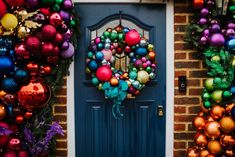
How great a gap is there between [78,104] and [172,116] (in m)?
0.96

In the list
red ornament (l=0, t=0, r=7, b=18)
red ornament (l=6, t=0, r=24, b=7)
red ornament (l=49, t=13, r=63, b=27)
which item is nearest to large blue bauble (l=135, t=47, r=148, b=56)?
red ornament (l=49, t=13, r=63, b=27)

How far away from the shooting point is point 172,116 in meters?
4.22

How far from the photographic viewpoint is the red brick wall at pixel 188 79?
162 inches

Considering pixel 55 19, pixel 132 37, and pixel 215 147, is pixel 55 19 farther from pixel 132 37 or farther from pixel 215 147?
pixel 215 147

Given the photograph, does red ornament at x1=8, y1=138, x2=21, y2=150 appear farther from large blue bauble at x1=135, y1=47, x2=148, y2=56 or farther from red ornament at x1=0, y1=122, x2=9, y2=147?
large blue bauble at x1=135, y1=47, x2=148, y2=56

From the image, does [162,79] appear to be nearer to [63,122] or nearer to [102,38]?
[102,38]

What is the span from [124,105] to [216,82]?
3.14 feet

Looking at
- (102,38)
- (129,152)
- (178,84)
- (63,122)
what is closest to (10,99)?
(63,122)

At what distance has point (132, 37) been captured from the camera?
12.8 feet

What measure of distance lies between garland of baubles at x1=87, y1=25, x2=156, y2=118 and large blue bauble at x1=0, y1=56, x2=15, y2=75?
764 mm

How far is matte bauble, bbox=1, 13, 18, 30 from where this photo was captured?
3537 millimetres

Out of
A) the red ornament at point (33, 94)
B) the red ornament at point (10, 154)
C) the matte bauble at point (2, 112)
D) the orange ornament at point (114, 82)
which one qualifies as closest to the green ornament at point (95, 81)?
the orange ornament at point (114, 82)

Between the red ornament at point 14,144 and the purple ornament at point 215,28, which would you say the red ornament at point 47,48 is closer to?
the red ornament at point 14,144

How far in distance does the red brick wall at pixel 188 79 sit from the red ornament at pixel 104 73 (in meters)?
0.71
